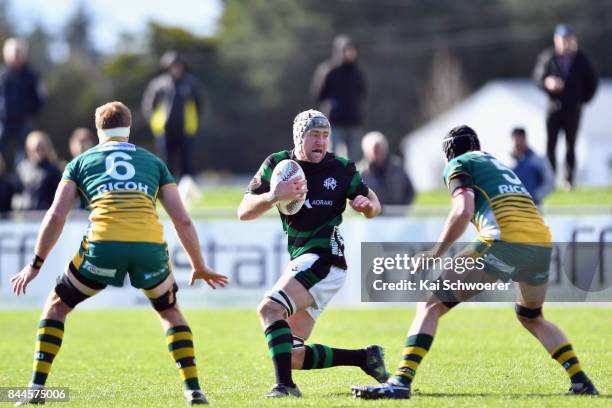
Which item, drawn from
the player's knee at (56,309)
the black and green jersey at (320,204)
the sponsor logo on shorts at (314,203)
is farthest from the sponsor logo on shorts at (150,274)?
the sponsor logo on shorts at (314,203)

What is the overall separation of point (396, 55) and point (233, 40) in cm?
963

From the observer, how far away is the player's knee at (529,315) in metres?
8.54

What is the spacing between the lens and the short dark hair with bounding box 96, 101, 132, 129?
8.21 meters

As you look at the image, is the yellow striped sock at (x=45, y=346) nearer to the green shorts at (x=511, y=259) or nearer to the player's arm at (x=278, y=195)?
the player's arm at (x=278, y=195)

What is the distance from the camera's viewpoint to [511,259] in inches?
329

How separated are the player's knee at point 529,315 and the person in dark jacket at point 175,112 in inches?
479

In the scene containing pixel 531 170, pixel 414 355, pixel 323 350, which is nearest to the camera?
pixel 414 355

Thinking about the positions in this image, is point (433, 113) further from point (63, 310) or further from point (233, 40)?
point (63, 310)

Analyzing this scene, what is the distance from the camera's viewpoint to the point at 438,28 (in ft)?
217

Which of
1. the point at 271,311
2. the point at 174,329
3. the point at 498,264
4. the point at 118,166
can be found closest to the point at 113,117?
the point at 118,166

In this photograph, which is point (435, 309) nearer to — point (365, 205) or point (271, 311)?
point (365, 205)

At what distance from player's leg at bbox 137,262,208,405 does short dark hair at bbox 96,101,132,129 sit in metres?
0.92

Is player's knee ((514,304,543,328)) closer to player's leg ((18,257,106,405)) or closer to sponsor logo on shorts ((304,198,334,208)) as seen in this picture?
sponsor logo on shorts ((304,198,334,208))

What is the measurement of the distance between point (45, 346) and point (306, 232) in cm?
206
